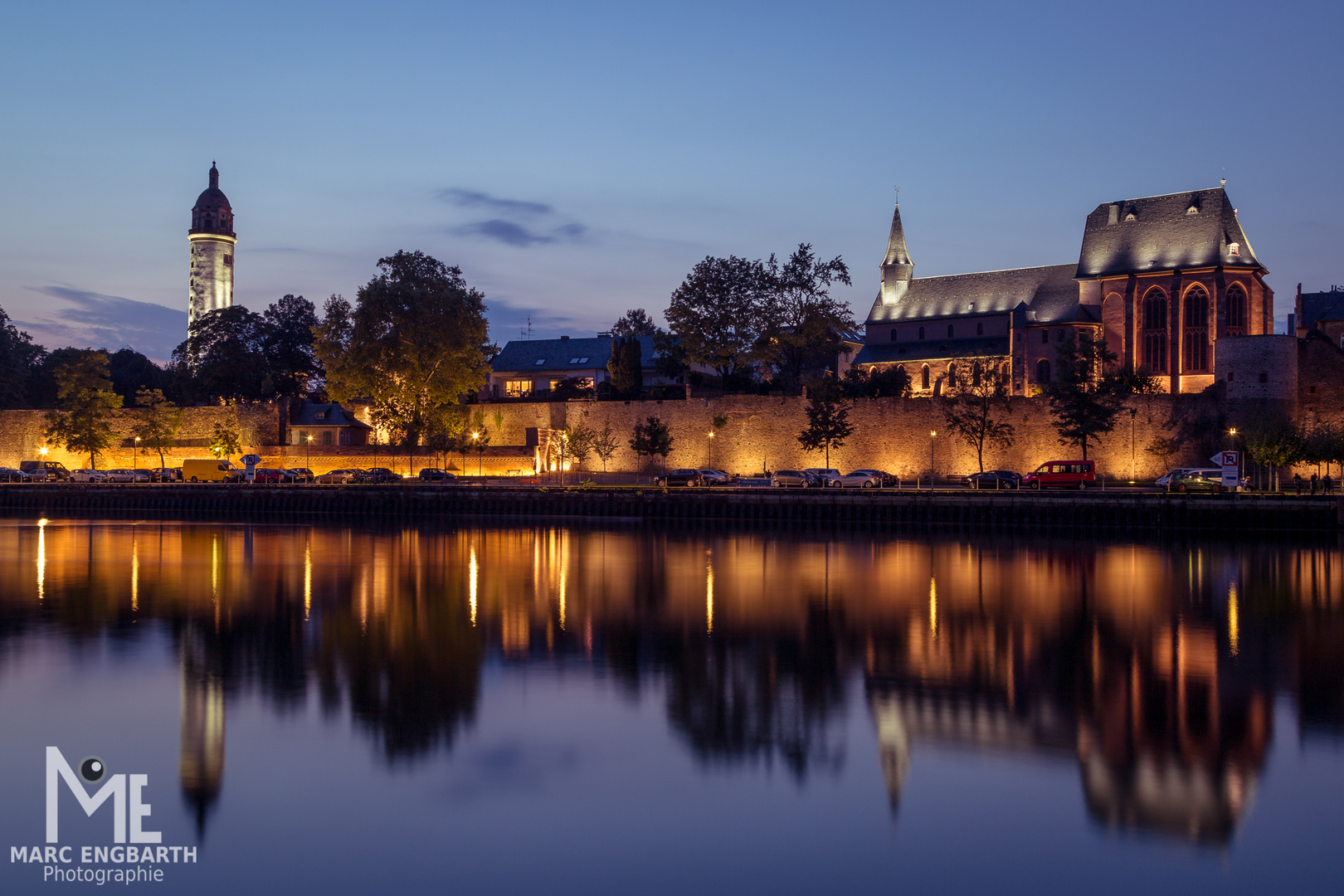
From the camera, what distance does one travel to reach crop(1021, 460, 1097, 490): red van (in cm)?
4119

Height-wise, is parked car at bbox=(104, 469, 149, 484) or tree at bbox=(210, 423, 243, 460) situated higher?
tree at bbox=(210, 423, 243, 460)

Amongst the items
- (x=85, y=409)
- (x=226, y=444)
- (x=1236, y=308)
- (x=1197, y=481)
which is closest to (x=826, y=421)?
(x=1197, y=481)

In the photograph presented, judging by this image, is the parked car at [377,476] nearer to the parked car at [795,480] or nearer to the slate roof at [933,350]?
the parked car at [795,480]

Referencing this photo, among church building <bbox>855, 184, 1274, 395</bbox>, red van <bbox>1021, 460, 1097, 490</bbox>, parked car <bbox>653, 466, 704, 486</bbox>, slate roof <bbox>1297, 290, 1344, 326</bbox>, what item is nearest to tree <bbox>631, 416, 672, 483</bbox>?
parked car <bbox>653, 466, 704, 486</bbox>

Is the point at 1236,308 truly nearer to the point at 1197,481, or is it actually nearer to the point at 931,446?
the point at 931,446

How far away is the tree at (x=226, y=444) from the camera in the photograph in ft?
200

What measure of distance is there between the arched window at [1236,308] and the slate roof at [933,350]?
39.6 ft

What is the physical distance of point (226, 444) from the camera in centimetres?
6112

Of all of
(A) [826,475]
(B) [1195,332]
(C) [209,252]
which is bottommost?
(A) [826,475]

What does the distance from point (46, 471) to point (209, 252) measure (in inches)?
1531

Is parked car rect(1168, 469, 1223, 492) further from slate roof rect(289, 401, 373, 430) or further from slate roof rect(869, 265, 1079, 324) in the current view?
slate roof rect(289, 401, 373, 430)

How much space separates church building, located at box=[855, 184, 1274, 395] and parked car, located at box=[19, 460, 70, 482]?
46513 mm

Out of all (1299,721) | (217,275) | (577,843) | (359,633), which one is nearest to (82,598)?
(359,633)

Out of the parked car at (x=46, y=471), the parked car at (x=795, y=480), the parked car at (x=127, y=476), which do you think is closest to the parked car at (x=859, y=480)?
the parked car at (x=795, y=480)
